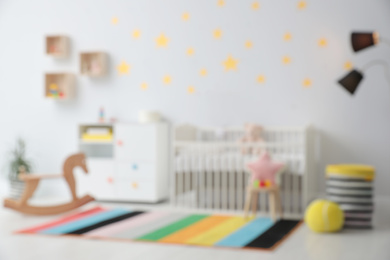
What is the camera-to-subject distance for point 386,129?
4.61 m

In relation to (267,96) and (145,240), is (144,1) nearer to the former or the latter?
(267,96)

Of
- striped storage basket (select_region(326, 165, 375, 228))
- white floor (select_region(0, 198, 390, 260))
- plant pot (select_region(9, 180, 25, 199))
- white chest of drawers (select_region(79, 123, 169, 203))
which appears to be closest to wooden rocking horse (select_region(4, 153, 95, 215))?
white floor (select_region(0, 198, 390, 260))

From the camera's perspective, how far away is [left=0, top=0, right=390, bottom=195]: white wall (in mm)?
4680

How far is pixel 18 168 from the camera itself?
509 cm

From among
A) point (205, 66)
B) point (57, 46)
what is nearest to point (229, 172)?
point (205, 66)

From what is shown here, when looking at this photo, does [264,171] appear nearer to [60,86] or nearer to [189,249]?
[189,249]

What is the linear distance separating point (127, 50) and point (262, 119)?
151cm

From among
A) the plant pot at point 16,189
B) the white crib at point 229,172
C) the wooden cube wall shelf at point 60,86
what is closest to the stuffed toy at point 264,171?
the white crib at point 229,172

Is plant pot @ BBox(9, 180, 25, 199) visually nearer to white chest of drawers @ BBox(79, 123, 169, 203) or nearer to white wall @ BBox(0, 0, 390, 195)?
white chest of drawers @ BBox(79, 123, 169, 203)

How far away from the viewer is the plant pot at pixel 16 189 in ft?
16.0

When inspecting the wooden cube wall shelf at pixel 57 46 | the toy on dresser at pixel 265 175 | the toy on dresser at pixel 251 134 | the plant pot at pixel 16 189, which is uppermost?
the wooden cube wall shelf at pixel 57 46

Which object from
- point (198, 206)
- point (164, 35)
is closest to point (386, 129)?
point (198, 206)

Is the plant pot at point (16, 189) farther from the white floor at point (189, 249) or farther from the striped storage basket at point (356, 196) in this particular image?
the striped storage basket at point (356, 196)

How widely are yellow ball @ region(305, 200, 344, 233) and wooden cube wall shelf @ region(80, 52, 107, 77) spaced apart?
267cm
